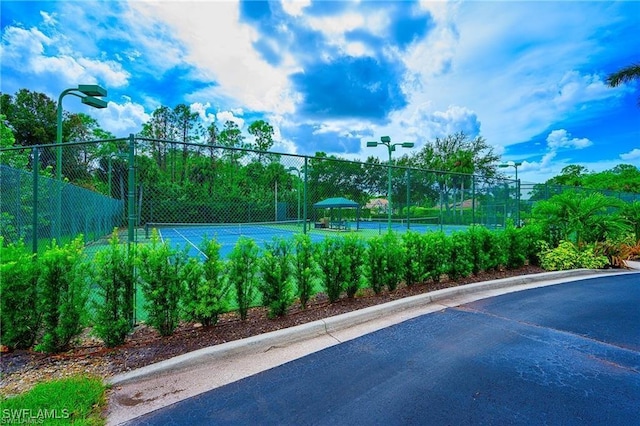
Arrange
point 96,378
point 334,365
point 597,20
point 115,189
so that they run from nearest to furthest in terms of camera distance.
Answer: point 96,378 < point 334,365 < point 115,189 < point 597,20

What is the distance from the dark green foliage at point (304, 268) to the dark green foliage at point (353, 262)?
1.68 feet

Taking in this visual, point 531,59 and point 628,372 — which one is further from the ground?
point 531,59

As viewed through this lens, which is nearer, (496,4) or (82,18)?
(82,18)

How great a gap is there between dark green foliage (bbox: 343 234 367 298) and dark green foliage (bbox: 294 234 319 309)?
0.51 m

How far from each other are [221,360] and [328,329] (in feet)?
4.16

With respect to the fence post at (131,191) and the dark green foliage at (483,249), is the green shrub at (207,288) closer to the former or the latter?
the fence post at (131,191)

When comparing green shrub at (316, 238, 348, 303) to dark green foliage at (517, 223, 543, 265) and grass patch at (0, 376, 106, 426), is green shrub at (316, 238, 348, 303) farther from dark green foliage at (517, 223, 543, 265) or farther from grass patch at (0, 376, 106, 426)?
dark green foliage at (517, 223, 543, 265)

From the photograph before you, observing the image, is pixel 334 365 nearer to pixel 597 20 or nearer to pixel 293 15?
pixel 293 15

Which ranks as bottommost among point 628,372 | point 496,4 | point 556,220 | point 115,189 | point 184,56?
point 628,372

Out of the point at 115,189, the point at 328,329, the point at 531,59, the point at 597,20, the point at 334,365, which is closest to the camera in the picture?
the point at 334,365

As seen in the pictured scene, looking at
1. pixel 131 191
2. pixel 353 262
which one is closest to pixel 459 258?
pixel 353 262

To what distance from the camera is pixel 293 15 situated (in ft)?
28.7

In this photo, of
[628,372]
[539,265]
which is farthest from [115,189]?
[539,265]

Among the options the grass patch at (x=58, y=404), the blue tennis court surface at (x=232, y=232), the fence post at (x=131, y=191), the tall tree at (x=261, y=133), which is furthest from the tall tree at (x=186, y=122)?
the grass patch at (x=58, y=404)
